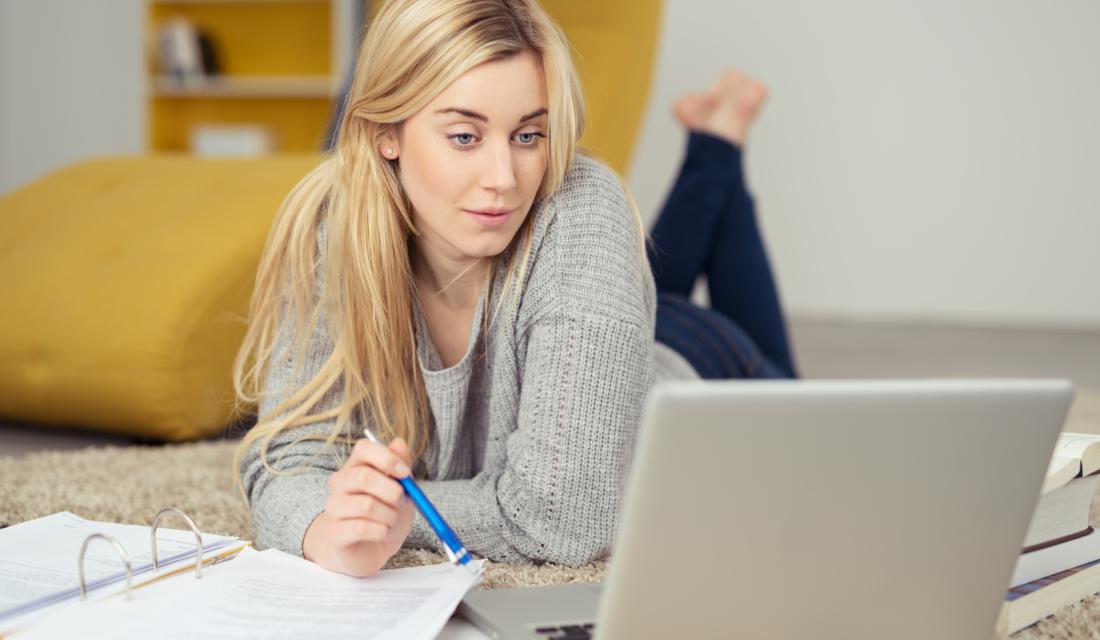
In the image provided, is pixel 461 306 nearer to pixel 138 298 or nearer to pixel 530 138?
pixel 530 138

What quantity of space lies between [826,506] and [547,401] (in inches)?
16.0

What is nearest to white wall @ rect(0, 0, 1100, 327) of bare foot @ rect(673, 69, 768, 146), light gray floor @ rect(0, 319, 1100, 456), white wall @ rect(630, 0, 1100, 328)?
white wall @ rect(630, 0, 1100, 328)

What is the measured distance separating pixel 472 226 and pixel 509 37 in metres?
0.18

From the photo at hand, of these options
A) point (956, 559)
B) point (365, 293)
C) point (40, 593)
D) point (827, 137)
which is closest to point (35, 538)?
point (40, 593)

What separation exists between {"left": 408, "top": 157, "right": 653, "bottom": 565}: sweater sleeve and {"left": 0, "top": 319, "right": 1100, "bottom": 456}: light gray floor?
1.12m

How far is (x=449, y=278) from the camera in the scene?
1.12 metres

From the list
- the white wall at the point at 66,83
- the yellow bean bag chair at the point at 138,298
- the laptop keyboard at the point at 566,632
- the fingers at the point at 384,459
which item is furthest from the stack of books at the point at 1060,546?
the white wall at the point at 66,83

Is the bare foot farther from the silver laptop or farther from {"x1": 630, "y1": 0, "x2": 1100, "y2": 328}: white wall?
{"x1": 630, "y1": 0, "x2": 1100, "y2": 328}: white wall

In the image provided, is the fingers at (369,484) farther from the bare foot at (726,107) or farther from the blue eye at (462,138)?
the bare foot at (726,107)

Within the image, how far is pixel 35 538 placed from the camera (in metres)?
0.86

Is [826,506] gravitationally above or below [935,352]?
above

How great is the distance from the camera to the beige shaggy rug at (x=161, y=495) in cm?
93

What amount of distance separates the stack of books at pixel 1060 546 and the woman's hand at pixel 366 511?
0.45m

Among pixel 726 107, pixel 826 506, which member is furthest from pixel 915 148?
pixel 826 506
